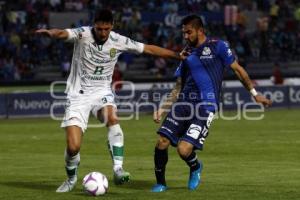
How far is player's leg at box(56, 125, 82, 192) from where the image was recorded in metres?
12.2

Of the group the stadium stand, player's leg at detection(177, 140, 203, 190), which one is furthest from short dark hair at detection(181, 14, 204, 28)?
the stadium stand

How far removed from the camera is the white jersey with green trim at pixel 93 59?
12.4 meters

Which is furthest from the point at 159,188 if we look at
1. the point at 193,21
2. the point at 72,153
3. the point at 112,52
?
the point at 193,21

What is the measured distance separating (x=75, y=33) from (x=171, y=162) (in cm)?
585

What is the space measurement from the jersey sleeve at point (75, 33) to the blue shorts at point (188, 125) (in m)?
1.62

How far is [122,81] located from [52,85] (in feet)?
9.19

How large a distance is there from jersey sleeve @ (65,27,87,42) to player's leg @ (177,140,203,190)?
6.53 feet

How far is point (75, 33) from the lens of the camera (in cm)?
1222

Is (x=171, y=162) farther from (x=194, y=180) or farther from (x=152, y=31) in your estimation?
(x=152, y=31)

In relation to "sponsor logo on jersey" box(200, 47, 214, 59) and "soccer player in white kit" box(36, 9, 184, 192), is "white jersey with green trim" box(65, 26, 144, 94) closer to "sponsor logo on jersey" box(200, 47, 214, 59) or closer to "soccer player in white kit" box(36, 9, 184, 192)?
"soccer player in white kit" box(36, 9, 184, 192)

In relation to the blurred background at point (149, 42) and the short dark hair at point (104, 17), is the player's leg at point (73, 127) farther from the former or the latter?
the blurred background at point (149, 42)

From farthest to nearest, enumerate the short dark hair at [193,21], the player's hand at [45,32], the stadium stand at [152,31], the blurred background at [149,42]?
the stadium stand at [152,31], the blurred background at [149,42], the short dark hair at [193,21], the player's hand at [45,32]

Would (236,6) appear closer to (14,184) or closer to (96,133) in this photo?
(96,133)

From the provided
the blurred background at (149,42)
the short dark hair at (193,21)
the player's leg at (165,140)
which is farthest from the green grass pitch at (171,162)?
the blurred background at (149,42)
